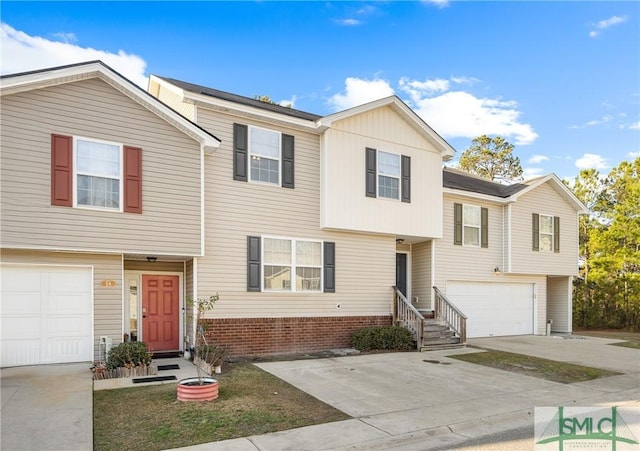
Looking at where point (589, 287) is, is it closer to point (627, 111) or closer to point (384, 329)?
point (627, 111)

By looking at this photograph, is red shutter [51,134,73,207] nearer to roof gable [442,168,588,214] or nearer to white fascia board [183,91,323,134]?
white fascia board [183,91,323,134]

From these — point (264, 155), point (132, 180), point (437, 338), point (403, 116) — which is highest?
point (403, 116)

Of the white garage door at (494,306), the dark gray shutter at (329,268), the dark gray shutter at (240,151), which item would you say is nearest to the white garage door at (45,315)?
the dark gray shutter at (240,151)

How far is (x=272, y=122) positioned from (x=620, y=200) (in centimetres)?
2112

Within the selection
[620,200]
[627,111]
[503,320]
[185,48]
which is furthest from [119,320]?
[620,200]

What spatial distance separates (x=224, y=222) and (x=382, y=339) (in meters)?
5.40

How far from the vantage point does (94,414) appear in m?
6.37

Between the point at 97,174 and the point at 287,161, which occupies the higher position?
the point at 287,161

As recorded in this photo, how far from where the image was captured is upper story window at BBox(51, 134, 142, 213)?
9.31 meters

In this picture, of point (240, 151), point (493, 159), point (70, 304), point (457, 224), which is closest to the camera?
point (70, 304)

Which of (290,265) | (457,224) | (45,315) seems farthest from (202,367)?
(457,224)

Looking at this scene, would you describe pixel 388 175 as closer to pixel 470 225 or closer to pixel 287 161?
pixel 287 161

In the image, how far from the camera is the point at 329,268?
12.9 m

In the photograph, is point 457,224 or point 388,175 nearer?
point 388,175
